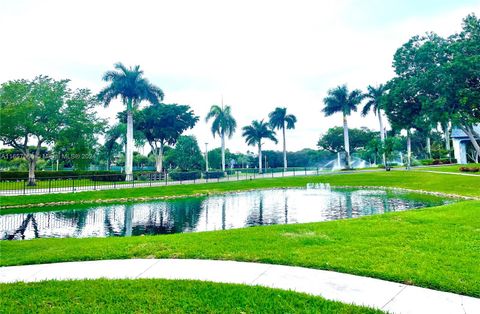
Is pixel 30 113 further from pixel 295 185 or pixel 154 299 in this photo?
pixel 154 299

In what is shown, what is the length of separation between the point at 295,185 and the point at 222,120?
27.4 metres

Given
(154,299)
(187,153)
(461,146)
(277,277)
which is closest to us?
(154,299)

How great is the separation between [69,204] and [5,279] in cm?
1704

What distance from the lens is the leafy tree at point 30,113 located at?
1197 inches

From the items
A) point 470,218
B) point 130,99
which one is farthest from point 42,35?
point 130,99

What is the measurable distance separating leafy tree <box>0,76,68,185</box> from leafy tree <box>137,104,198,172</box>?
20.3m

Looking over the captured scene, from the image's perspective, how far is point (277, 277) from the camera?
5.34 m

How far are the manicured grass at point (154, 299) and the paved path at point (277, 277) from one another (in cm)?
33

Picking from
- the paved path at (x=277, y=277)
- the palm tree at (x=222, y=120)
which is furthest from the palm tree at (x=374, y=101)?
the paved path at (x=277, y=277)

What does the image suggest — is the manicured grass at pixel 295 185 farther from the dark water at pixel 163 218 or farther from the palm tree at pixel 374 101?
the palm tree at pixel 374 101

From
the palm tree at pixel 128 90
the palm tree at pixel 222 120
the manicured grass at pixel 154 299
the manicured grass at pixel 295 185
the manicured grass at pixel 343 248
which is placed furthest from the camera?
the palm tree at pixel 222 120

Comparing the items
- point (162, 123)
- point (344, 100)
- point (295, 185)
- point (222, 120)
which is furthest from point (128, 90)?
point (344, 100)

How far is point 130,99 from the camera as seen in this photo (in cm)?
4366

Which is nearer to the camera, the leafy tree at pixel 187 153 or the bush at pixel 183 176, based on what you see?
the bush at pixel 183 176
